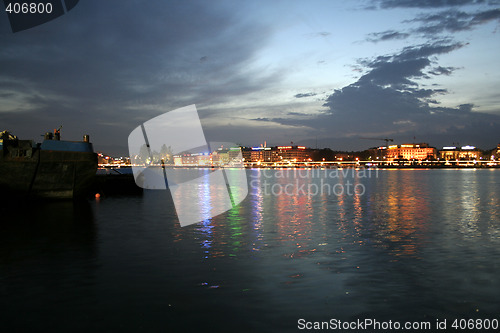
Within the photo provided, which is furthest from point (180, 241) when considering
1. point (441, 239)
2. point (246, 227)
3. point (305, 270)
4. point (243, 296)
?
point (441, 239)

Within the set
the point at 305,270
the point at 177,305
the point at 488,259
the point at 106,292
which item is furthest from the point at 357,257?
the point at 106,292

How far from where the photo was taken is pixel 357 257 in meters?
15.6

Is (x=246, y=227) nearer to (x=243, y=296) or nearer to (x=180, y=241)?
(x=180, y=241)

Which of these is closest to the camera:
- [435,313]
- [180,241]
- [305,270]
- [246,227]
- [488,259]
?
[435,313]

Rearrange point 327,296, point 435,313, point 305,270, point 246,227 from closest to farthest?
point 435,313, point 327,296, point 305,270, point 246,227

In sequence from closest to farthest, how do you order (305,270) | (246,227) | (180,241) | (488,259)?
1. (305,270)
2. (488,259)
3. (180,241)
4. (246,227)

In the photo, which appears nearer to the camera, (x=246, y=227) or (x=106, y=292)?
(x=106, y=292)

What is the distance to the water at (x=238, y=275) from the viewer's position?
9.40 meters

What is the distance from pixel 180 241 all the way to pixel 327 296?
32.7 feet

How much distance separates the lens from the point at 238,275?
13023mm

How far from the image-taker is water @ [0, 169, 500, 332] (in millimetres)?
9398

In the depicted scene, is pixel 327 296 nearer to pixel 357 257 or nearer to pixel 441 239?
pixel 357 257

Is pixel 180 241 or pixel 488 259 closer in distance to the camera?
pixel 488 259

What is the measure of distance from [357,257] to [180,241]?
8.06 m
